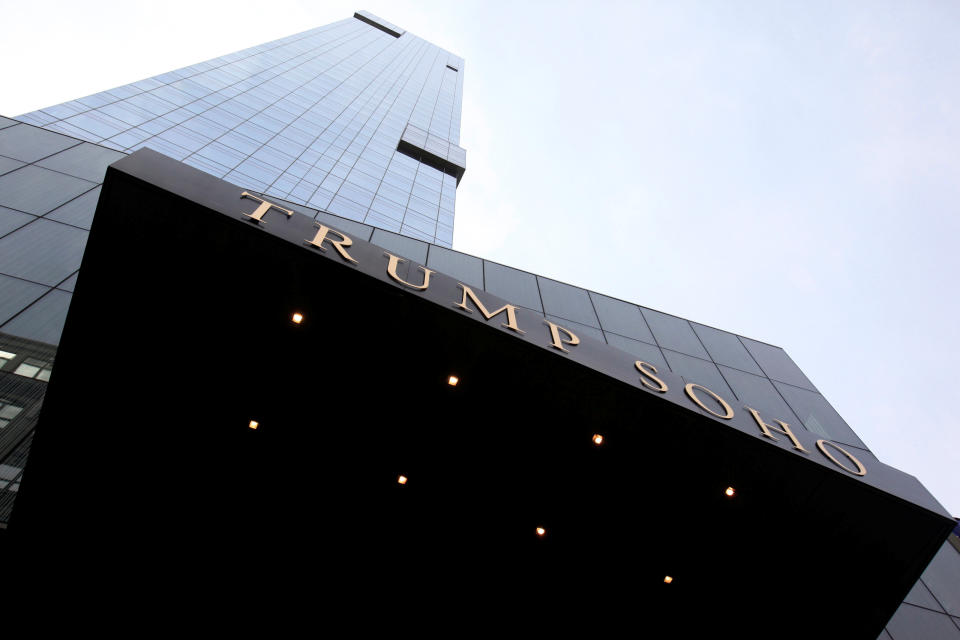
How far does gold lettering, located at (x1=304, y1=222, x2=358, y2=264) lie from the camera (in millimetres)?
7930

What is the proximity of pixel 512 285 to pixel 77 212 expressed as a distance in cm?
1086

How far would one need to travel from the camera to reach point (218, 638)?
9.03 metres

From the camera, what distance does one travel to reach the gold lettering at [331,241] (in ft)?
26.0

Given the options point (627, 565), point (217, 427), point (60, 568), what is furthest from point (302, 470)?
point (627, 565)

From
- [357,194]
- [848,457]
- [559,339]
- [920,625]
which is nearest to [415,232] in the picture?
[357,194]

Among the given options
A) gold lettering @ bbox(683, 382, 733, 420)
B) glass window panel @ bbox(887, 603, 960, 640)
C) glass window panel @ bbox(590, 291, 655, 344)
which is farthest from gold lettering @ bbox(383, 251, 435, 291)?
glass window panel @ bbox(887, 603, 960, 640)

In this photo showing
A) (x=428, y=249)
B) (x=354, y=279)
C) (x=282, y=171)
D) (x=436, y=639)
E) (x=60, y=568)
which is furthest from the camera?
(x=282, y=171)

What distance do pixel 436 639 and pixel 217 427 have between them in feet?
17.3

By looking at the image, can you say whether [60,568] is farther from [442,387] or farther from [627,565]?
[627,565]

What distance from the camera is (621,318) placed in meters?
16.7

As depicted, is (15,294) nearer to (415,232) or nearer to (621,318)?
(621,318)

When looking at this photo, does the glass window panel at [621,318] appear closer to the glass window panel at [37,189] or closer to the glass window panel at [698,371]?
the glass window panel at [698,371]

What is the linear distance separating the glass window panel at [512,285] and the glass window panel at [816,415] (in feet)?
25.5

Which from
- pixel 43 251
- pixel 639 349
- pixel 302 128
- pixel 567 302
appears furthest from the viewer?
pixel 302 128
